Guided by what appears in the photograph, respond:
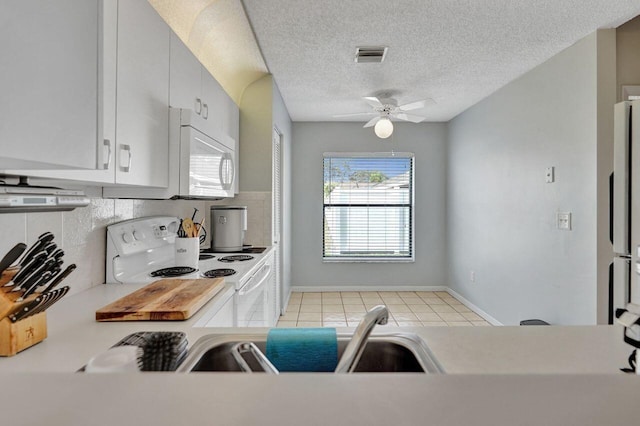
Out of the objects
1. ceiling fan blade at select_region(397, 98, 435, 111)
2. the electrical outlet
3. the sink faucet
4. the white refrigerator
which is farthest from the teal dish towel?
ceiling fan blade at select_region(397, 98, 435, 111)

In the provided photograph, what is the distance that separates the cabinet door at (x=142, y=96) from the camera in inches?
54.9

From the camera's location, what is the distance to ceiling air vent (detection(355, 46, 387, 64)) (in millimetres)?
2775

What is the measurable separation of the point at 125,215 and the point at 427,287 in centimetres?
434

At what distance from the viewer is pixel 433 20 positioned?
2.37 meters

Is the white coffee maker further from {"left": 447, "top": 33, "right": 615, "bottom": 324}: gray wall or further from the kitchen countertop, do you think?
the kitchen countertop

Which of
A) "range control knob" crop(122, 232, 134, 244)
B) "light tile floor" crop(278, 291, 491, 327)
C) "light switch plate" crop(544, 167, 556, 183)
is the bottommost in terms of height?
"light tile floor" crop(278, 291, 491, 327)

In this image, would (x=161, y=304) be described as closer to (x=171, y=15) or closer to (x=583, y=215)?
(x=171, y=15)

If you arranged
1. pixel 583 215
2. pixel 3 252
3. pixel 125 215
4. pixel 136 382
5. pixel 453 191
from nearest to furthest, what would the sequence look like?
pixel 136 382 → pixel 3 252 → pixel 125 215 → pixel 583 215 → pixel 453 191

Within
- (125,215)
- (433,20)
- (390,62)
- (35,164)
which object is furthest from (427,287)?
(35,164)

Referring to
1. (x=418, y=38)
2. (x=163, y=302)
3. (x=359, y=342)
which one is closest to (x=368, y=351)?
(x=359, y=342)

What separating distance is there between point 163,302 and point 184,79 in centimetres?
129

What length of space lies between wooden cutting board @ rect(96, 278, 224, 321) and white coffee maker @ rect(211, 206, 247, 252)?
1.32 m

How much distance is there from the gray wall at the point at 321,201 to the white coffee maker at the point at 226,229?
2.31 metres

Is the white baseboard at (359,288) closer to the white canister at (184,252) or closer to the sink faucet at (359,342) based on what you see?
the white canister at (184,252)
